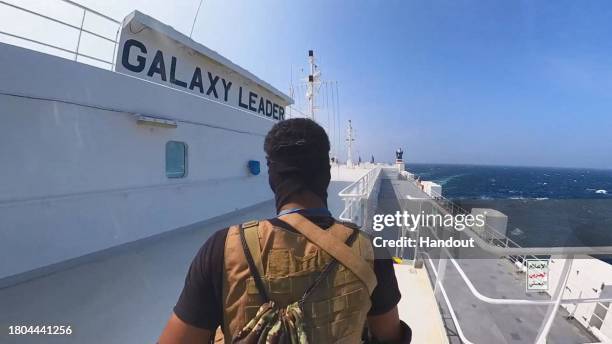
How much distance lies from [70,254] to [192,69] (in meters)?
4.98

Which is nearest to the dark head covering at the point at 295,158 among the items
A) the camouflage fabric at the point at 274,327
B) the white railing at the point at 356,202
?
the camouflage fabric at the point at 274,327

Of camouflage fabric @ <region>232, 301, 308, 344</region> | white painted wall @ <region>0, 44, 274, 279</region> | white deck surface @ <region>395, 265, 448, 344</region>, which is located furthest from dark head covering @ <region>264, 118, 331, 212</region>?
white painted wall @ <region>0, 44, 274, 279</region>

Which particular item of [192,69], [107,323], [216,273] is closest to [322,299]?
[216,273]

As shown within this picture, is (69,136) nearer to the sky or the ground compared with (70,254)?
nearer to the sky

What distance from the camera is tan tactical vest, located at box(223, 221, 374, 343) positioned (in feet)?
3.38

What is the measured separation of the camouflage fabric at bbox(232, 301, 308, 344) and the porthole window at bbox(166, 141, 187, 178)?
5.66 m

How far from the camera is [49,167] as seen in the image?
3.82 meters

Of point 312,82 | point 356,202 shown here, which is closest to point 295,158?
point 356,202

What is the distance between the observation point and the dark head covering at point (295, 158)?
1189mm

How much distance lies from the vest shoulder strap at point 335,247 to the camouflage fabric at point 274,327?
0.24 metres

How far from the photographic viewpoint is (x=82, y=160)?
13.8 feet

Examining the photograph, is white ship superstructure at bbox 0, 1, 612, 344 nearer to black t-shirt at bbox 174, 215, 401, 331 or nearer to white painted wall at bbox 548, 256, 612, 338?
white painted wall at bbox 548, 256, 612, 338

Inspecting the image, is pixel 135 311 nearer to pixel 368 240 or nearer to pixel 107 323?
Result: pixel 107 323

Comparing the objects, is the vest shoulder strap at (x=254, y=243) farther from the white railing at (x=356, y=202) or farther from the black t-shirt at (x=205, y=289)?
the white railing at (x=356, y=202)
